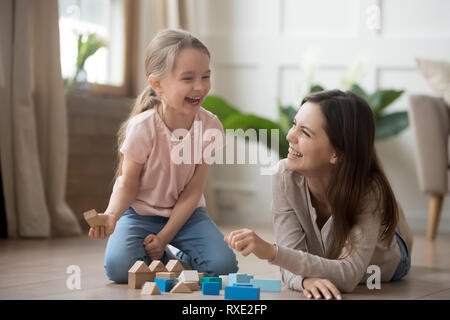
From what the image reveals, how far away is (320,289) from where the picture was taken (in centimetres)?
138

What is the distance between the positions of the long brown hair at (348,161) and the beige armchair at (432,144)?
1835mm

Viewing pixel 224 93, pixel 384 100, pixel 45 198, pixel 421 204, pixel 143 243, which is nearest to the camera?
pixel 143 243

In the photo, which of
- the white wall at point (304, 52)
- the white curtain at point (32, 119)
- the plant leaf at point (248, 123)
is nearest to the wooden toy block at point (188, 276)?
the white curtain at point (32, 119)

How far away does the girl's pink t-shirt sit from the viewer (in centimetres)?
167

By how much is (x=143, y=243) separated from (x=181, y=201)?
149 mm

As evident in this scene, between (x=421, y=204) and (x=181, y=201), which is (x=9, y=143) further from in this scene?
(x=421, y=204)

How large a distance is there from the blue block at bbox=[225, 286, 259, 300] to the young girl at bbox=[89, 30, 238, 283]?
347 millimetres

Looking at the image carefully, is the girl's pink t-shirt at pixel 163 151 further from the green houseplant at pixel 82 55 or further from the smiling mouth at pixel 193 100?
the green houseplant at pixel 82 55

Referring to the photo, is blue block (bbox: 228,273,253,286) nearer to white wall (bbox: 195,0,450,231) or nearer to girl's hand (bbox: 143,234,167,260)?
girl's hand (bbox: 143,234,167,260)

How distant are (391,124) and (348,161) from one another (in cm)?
226

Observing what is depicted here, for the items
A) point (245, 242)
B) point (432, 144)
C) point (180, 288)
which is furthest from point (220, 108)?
point (245, 242)

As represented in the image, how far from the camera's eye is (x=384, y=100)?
3.55 m

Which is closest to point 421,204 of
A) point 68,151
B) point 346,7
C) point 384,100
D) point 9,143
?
point 384,100

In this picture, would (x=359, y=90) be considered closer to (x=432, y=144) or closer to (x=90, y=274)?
(x=432, y=144)
